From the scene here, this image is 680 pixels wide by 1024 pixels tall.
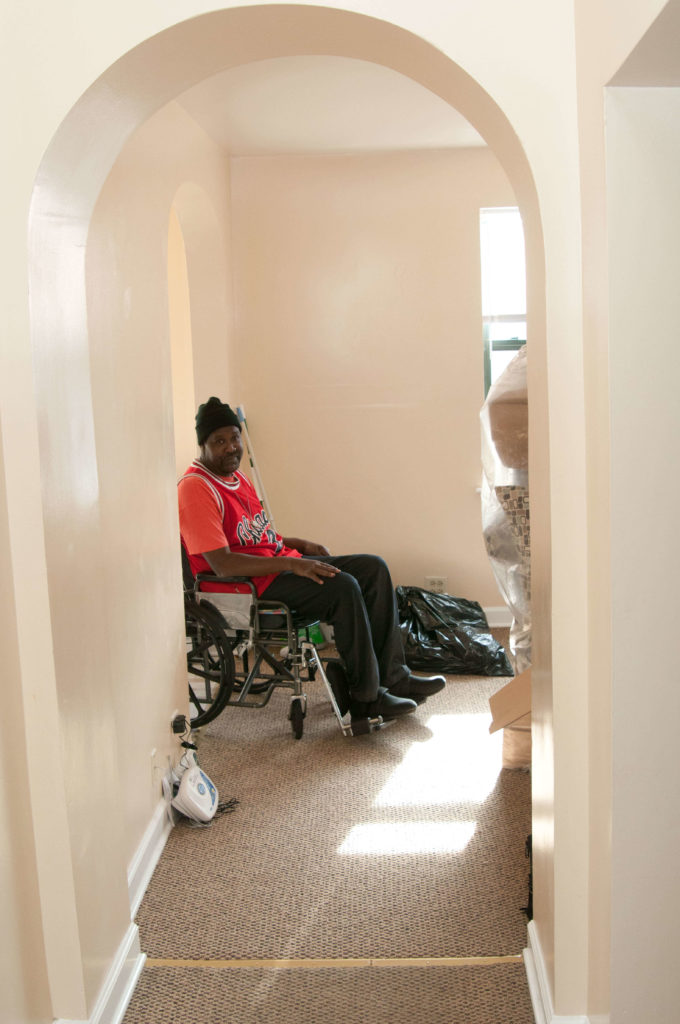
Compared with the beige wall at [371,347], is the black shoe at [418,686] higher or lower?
lower

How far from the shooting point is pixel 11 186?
5.64 feet

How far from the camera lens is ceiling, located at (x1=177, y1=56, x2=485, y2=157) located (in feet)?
11.3

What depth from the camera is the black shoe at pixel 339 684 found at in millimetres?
3564

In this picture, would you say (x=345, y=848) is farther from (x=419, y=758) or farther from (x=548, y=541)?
(x=548, y=541)

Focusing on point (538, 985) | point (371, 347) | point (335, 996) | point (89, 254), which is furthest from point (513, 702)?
point (371, 347)

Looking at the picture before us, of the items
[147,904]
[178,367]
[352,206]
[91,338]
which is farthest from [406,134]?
[147,904]

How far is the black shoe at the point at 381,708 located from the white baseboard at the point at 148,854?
0.97 meters

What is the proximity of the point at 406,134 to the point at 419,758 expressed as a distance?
9.97 feet

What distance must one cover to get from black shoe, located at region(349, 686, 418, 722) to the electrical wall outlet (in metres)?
1.44

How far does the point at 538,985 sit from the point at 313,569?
1.84 meters

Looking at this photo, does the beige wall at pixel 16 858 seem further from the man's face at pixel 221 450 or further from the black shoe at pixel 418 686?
the black shoe at pixel 418 686

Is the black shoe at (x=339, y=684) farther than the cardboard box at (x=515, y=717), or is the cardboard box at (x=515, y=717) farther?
the black shoe at (x=339, y=684)

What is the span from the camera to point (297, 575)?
3.58 m

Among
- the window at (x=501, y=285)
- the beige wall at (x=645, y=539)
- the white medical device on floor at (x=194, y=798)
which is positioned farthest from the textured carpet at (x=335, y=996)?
the window at (x=501, y=285)
